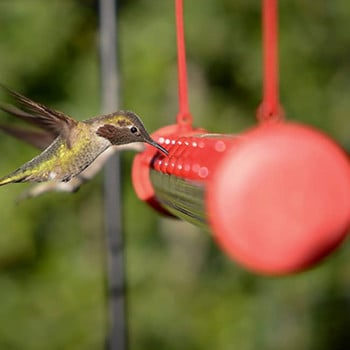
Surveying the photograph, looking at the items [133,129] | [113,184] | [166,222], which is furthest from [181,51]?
[166,222]

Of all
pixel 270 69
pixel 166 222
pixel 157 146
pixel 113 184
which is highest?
pixel 270 69

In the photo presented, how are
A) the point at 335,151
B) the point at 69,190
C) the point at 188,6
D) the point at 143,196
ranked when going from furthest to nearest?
the point at 188,6 → the point at 69,190 → the point at 143,196 → the point at 335,151

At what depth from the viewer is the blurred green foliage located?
Result: 381cm

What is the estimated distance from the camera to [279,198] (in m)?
0.99

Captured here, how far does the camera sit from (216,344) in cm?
406

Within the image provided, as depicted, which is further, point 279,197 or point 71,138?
point 71,138

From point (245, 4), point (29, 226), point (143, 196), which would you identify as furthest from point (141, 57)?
point (143, 196)

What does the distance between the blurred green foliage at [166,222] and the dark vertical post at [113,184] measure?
4.17ft

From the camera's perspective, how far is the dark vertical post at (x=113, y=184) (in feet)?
7.49

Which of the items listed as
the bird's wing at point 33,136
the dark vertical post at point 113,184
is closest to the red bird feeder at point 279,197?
the bird's wing at point 33,136

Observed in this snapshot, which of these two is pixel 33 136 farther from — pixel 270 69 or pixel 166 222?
pixel 166 222

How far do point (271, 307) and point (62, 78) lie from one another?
5.05 feet

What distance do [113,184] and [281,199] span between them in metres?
1.49

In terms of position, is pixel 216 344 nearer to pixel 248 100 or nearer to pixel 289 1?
pixel 248 100
